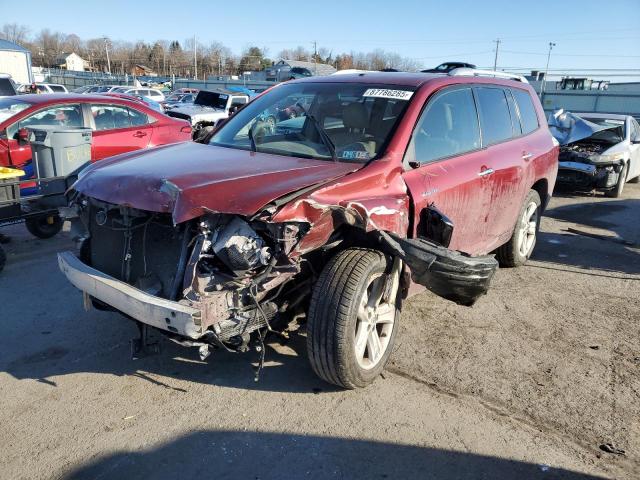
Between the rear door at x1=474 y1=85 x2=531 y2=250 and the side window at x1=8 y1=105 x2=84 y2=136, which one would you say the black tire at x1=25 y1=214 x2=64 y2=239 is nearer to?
the side window at x1=8 y1=105 x2=84 y2=136

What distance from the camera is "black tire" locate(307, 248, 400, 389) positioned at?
304 centimetres

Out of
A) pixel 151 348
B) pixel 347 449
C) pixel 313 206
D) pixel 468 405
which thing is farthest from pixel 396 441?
pixel 151 348

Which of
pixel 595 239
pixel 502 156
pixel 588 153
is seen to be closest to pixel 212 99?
pixel 588 153

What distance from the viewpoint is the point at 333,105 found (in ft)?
13.7

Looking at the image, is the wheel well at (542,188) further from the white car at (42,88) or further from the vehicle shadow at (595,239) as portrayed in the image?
the white car at (42,88)

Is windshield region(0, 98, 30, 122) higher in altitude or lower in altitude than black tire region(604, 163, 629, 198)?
higher

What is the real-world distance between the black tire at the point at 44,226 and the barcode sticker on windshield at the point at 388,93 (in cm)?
442

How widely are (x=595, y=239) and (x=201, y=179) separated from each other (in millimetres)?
6292

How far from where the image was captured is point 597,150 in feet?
34.9

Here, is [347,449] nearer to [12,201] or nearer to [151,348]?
[151,348]

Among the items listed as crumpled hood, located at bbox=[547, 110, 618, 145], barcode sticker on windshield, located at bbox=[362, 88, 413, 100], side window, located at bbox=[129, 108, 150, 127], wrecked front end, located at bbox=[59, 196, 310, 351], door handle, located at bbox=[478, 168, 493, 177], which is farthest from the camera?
crumpled hood, located at bbox=[547, 110, 618, 145]

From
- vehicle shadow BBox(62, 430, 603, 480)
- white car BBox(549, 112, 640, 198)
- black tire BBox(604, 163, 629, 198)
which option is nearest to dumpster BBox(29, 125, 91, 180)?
vehicle shadow BBox(62, 430, 603, 480)

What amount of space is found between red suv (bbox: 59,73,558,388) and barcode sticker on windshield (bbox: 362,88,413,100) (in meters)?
0.01

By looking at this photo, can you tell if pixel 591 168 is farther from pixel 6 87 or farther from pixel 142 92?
pixel 142 92
